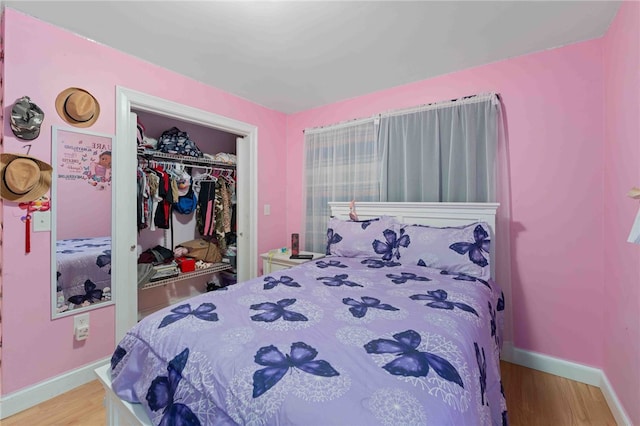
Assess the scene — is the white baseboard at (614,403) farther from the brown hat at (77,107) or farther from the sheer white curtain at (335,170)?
the brown hat at (77,107)

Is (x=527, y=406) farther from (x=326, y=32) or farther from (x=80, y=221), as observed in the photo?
(x=80, y=221)

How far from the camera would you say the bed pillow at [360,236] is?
234 cm

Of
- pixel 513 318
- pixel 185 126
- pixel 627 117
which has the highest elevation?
pixel 185 126

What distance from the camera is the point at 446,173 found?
94.6 inches

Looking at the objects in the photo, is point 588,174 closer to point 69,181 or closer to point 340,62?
point 340,62

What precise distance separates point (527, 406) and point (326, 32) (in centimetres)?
268

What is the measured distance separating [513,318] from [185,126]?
3.85 m

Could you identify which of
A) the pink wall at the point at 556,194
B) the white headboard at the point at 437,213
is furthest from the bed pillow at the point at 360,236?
the pink wall at the point at 556,194

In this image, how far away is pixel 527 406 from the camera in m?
1.71

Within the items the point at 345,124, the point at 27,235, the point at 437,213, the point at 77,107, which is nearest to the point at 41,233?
the point at 27,235

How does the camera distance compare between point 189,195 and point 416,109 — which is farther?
point 189,195

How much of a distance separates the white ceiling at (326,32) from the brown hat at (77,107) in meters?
0.41

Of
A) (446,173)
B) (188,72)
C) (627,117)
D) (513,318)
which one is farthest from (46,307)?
(627,117)

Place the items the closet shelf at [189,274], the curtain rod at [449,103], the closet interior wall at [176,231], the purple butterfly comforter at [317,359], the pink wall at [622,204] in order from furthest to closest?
the closet interior wall at [176,231], the closet shelf at [189,274], the curtain rod at [449,103], the pink wall at [622,204], the purple butterfly comforter at [317,359]
